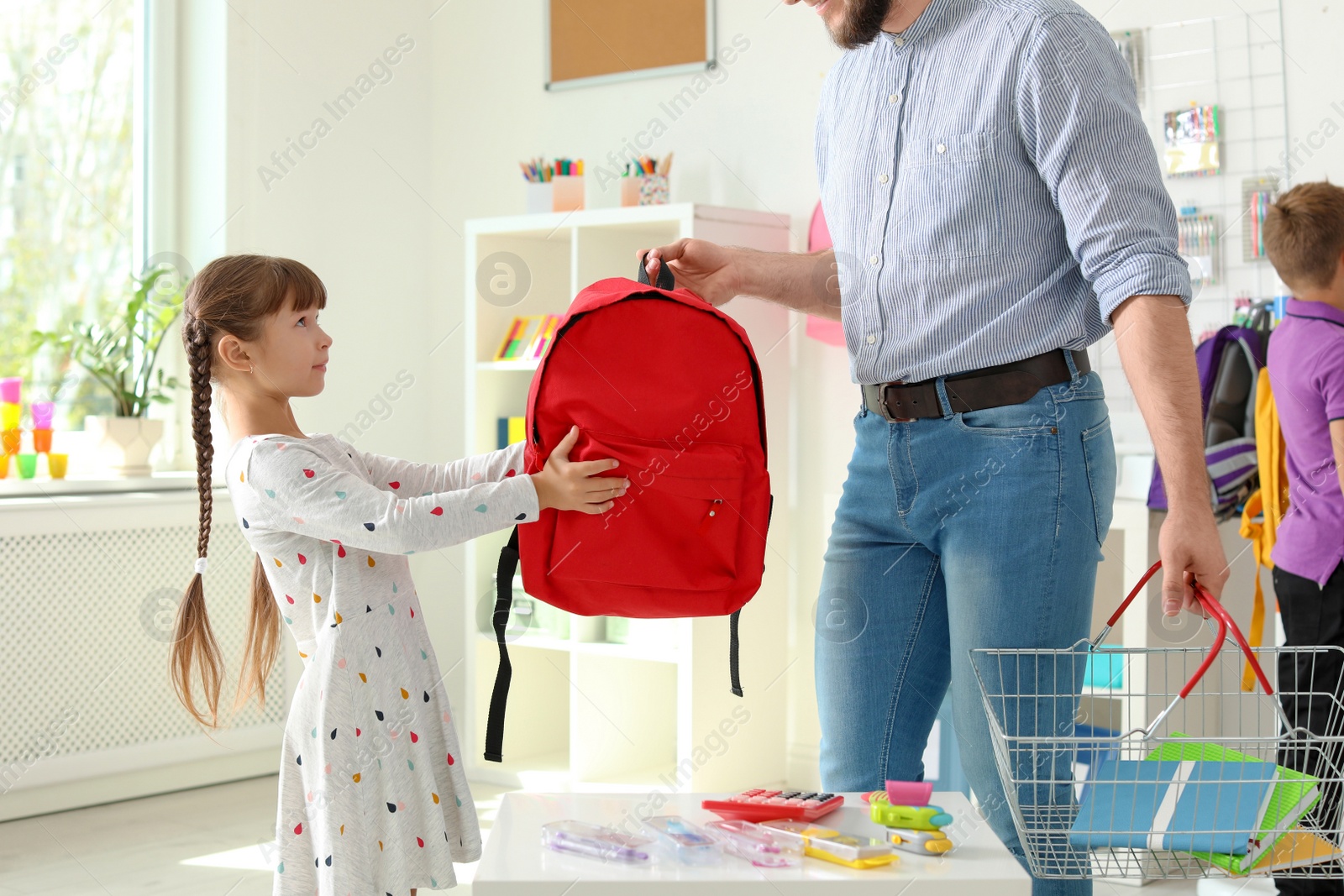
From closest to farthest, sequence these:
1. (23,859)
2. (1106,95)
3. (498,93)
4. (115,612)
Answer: (1106,95) < (23,859) < (115,612) < (498,93)

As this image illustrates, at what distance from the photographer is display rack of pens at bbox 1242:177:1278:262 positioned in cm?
301

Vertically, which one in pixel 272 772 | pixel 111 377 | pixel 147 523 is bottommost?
pixel 272 772

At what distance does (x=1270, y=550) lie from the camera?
261cm

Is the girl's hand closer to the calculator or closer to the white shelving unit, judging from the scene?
the calculator

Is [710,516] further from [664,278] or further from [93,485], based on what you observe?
[93,485]

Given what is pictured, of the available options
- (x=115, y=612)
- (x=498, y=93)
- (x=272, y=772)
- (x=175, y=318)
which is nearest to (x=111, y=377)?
(x=175, y=318)

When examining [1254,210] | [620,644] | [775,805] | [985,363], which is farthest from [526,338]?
[775,805]

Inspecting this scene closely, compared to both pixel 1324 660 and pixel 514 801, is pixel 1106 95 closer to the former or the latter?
pixel 514 801

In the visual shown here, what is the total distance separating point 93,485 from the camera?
3.52 m

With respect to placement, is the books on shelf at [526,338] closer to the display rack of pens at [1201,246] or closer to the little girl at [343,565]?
the display rack of pens at [1201,246]

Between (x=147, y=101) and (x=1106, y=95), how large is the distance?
3.35 metres

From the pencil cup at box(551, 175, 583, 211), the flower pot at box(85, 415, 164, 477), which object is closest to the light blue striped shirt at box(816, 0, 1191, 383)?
the pencil cup at box(551, 175, 583, 211)

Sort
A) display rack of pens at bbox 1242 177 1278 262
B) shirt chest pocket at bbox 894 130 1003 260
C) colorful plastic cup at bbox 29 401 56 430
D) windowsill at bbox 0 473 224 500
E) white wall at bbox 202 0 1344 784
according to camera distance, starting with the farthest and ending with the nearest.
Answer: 1. white wall at bbox 202 0 1344 784
2. colorful plastic cup at bbox 29 401 56 430
3. windowsill at bbox 0 473 224 500
4. display rack of pens at bbox 1242 177 1278 262
5. shirt chest pocket at bbox 894 130 1003 260

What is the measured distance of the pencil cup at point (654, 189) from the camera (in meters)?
3.60
